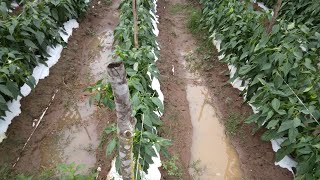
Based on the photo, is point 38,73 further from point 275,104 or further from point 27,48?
point 275,104

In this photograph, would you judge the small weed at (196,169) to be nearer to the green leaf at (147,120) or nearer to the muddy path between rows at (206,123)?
the muddy path between rows at (206,123)

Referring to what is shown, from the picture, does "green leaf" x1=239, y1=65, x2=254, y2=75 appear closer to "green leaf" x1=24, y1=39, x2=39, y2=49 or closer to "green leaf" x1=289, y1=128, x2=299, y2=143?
"green leaf" x1=289, y1=128, x2=299, y2=143

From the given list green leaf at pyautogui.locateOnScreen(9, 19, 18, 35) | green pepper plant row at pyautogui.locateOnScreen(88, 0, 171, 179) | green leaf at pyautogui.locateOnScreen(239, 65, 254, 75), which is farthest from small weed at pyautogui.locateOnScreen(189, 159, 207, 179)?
green leaf at pyautogui.locateOnScreen(9, 19, 18, 35)

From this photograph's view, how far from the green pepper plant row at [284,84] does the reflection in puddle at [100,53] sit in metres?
2.28

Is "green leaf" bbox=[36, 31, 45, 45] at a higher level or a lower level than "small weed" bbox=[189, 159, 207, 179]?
higher

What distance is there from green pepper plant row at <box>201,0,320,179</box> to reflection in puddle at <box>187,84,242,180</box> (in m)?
0.55

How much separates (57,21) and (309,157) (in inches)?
192

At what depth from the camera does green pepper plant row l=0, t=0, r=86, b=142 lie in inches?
145

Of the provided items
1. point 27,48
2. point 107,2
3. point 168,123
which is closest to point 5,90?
point 27,48

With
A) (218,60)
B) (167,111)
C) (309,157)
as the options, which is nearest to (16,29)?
(167,111)

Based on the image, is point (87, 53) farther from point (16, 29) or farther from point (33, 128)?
point (33, 128)

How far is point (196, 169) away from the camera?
360 centimetres

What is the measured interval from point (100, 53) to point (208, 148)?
9.99 ft

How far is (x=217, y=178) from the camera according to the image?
3.54 metres
